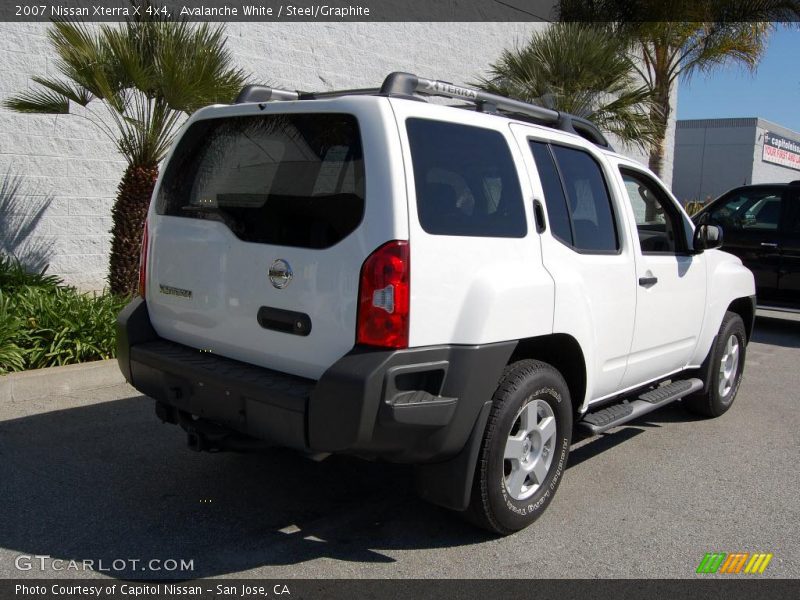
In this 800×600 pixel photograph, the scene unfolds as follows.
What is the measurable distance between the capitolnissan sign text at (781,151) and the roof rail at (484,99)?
34784mm

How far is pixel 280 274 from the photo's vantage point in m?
3.47

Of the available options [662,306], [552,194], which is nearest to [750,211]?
[662,306]

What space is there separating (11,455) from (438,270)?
10.0 ft

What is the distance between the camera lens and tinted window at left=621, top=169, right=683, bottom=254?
17.0ft

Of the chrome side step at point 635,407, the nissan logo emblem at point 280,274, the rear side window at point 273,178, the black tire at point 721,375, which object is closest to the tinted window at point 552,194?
the chrome side step at point 635,407

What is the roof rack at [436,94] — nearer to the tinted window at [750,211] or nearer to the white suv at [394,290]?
the white suv at [394,290]

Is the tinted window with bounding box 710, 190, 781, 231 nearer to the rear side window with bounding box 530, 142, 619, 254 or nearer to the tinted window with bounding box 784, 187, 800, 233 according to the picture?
the tinted window with bounding box 784, 187, 800, 233

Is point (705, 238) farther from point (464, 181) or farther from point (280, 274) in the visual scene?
point (280, 274)

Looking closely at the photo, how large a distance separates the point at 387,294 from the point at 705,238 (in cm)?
307

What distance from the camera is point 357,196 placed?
3.32 metres

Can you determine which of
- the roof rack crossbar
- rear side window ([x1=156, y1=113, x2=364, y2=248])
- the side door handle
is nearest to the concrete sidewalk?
rear side window ([x1=156, y1=113, x2=364, y2=248])

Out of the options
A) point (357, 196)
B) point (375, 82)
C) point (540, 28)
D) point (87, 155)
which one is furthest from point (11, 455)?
point (540, 28)

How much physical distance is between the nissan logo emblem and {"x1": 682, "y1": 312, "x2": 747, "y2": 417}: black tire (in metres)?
3.73

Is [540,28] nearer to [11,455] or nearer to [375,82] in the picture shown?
[375,82]
